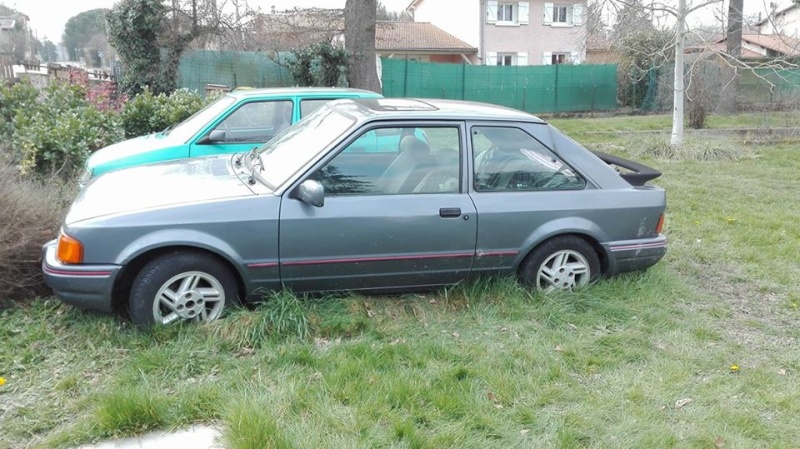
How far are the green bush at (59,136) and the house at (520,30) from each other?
86.5 feet

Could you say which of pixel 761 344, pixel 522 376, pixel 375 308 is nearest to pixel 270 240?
pixel 375 308

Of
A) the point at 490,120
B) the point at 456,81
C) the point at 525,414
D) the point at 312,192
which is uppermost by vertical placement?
the point at 456,81

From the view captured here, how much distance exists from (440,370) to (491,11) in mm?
31356

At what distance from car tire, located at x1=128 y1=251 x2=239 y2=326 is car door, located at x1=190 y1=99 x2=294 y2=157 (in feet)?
9.98

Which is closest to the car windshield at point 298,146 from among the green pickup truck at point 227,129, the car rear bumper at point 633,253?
the green pickup truck at point 227,129

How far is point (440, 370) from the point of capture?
384 centimetres

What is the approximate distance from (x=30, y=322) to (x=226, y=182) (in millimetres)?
1569

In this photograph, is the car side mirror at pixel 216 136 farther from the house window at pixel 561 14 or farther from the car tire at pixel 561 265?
the house window at pixel 561 14

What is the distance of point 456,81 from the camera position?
22609mm

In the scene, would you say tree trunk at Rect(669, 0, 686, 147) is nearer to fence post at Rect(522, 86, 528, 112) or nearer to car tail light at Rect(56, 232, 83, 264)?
A: fence post at Rect(522, 86, 528, 112)

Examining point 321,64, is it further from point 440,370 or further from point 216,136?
point 440,370

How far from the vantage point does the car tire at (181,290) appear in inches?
160

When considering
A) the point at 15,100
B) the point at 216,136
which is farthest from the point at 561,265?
the point at 15,100

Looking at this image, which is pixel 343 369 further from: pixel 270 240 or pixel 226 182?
pixel 226 182
